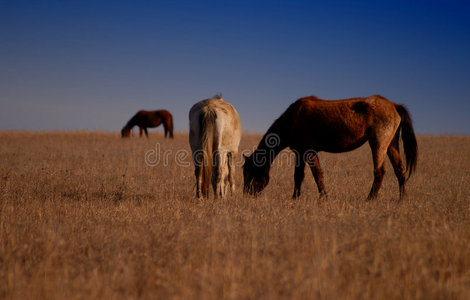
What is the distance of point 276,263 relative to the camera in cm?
270

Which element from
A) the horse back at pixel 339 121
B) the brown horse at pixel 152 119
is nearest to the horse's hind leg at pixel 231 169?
the horse back at pixel 339 121

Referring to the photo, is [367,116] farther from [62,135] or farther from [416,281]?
[62,135]

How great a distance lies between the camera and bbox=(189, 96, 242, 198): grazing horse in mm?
5336

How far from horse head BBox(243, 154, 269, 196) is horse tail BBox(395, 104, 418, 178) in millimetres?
2928

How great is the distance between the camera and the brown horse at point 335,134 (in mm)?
5695

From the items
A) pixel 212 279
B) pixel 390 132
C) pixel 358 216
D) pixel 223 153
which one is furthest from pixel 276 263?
pixel 390 132

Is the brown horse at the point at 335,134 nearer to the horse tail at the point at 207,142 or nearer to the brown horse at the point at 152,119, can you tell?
the horse tail at the point at 207,142

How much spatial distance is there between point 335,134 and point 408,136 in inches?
64.5

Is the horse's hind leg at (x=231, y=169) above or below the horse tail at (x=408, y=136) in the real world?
below

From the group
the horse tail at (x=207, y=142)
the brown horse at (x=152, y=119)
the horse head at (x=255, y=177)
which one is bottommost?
the horse head at (x=255, y=177)

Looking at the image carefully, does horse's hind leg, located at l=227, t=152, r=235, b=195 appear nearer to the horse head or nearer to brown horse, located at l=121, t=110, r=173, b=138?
the horse head

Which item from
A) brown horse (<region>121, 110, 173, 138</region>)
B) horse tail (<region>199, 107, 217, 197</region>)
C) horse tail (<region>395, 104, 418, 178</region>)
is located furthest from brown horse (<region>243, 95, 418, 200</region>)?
brown horse (<region>121, 110, 173, 138</region>)

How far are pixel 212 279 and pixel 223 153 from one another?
136 inches

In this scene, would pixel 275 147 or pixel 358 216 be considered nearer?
pixel 358 216
